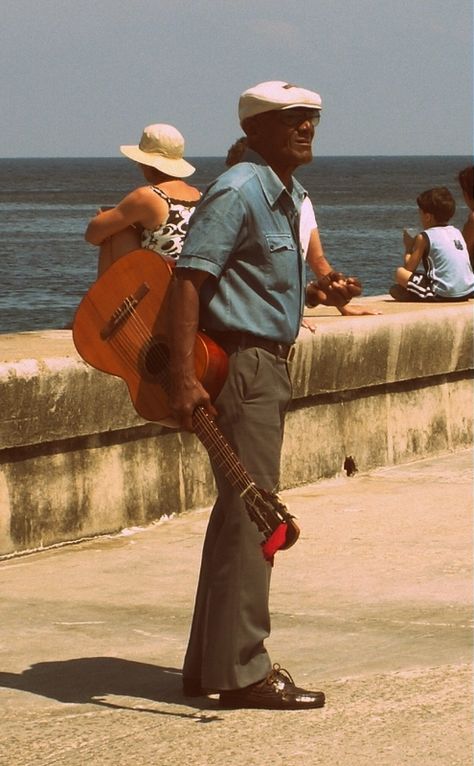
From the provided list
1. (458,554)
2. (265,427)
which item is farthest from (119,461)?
(265,427)

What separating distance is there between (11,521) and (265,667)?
2229 millimetres

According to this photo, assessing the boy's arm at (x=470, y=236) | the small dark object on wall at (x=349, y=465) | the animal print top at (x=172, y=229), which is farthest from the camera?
the boy's arm at (x=470, y=236)

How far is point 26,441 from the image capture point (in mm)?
7480

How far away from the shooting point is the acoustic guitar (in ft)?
17.2

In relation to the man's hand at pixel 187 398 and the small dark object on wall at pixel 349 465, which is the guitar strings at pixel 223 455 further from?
the small dark object on wall at pixel 349 465

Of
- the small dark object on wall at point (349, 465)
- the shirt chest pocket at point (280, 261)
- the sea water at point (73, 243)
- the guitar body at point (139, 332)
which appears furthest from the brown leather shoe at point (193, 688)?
the sea water at point (73, 243)

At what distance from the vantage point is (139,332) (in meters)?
5.43

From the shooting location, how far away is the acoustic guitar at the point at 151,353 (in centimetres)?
524

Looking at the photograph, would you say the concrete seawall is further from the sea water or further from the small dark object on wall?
the sea water

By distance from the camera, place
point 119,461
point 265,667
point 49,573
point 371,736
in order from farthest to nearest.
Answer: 1. point 119,461
2. point 49,573
3. point 265,667
4. point 371,736

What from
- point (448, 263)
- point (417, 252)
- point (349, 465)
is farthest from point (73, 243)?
point (349, 465)

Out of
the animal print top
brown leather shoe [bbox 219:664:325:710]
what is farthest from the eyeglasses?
the animal print top

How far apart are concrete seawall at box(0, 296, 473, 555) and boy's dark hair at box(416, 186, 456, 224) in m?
1.34

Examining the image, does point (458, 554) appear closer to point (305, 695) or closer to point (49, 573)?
point (49, 573)
